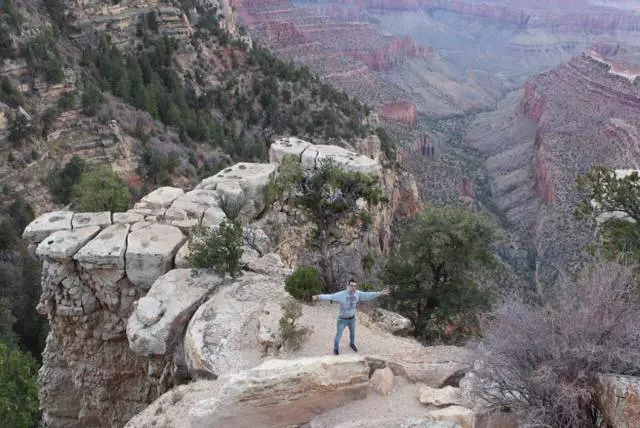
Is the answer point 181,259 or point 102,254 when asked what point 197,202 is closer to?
point 181,259

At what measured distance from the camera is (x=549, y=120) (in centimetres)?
8050

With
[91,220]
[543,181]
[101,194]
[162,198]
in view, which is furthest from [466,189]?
[91,220]

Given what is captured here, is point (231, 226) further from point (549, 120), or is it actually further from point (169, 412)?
point (549, 120)

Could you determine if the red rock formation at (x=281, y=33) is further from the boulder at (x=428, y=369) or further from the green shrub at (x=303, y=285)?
the boulder at (x=428, y=369)

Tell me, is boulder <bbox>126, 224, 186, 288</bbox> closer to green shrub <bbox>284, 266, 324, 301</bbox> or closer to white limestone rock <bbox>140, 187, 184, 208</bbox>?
white limestone rock <bbox>140, 187, 184, 208</bbox>

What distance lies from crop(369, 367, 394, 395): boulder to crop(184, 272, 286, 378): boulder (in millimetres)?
2716

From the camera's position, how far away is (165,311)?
12.9 meters

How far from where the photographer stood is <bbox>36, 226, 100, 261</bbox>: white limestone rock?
574 inches

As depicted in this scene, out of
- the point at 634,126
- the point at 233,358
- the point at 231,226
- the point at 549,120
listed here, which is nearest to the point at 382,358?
the point at 233,358

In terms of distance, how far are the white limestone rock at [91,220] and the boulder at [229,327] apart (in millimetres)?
4956

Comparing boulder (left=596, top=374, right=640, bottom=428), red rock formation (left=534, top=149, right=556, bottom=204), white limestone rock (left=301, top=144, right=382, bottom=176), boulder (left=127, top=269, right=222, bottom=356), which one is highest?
boulder (left=596, top=374, right=640, bottom=428)

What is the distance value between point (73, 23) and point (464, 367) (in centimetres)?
3971

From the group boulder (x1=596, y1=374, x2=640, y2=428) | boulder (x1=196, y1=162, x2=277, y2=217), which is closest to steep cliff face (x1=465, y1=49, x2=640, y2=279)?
boulder (x1=196, y1=162, x2=277, y2=217)

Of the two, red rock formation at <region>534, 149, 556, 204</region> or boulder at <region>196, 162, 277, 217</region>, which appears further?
red rock formation at <region>534, 149, 556, 204</region>
